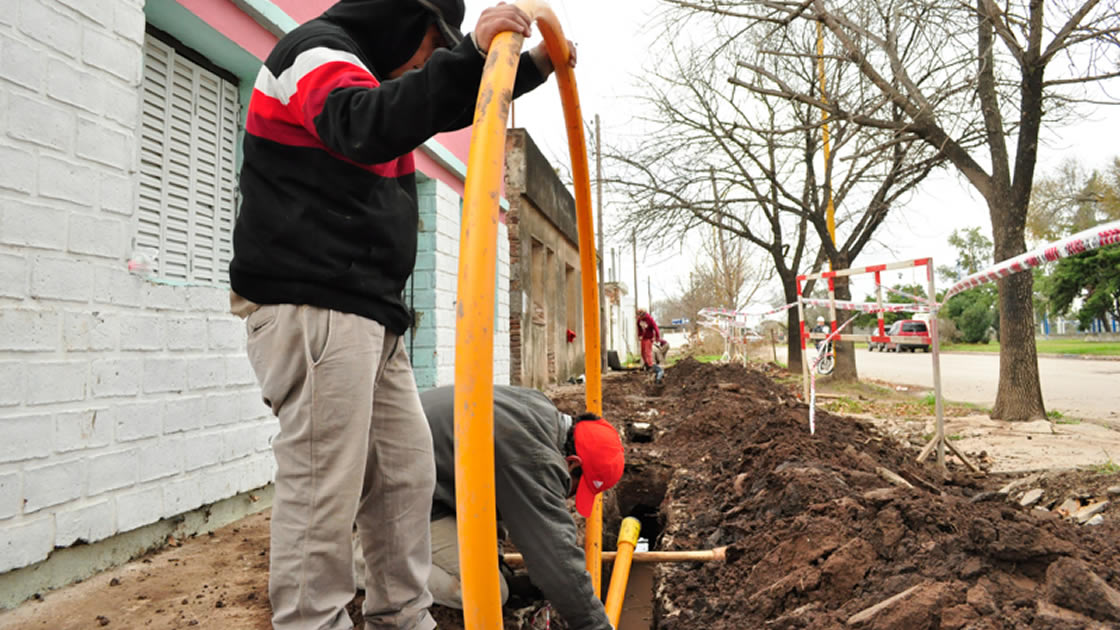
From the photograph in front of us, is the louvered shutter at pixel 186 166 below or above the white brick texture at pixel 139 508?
above

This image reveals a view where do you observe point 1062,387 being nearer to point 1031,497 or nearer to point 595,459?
point 1031,497

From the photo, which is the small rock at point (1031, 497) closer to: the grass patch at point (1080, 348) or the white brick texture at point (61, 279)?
the white brick texture at point (61, 279)

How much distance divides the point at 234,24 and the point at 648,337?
12.8 m

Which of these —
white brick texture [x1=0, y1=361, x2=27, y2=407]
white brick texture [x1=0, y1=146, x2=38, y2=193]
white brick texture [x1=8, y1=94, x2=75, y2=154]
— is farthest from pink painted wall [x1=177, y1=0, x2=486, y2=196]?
white brick texture [x1=0, y1=361, x2=27, y2=407]

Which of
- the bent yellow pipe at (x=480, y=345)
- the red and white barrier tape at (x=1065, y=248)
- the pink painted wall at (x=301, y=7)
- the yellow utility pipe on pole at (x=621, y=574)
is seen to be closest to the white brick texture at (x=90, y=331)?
the bent yellow pipe at (x=480, y=345)

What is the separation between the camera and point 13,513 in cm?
220

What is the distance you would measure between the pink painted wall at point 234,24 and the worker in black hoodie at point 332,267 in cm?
208

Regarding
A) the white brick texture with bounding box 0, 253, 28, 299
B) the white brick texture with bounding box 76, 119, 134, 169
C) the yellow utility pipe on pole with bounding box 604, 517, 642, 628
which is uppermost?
the white brick texture with bounding box 76, 119, 134, 169

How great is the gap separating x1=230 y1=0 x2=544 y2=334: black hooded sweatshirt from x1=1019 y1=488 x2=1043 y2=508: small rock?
12.1 feet

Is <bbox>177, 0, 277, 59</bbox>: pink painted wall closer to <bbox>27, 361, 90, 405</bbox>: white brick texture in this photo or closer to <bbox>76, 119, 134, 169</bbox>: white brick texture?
<bbox>76, 119, 134, 169</bbox>: white brick texture

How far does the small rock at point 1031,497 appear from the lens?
11.9 ft

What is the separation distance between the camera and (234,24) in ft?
11.5

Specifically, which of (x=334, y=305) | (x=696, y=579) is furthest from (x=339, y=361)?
(x=696, y=579)

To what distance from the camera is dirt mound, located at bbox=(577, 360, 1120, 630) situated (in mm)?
2000
